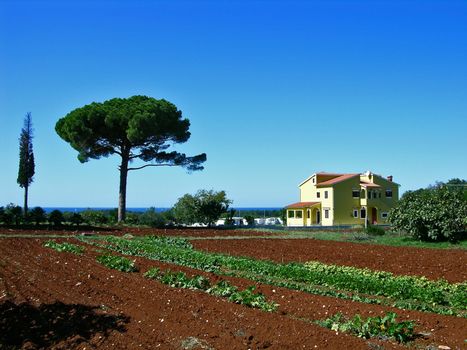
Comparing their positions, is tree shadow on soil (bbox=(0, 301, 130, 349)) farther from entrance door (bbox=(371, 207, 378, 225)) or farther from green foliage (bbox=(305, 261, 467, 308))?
entrance door (bbox=(371, 207, 378, 225))

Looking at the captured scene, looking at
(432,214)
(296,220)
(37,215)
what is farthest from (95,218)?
(432,214)

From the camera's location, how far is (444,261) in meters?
17.7

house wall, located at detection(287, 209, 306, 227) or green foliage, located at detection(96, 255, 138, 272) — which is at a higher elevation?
house wall, located at detection(287, 209, 306, 227)

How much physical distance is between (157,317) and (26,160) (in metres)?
42.4

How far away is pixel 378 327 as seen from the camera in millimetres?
7809

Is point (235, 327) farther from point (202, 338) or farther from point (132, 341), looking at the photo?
point (132, 341)

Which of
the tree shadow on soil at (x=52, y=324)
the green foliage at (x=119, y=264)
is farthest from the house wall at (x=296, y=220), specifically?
the tree shadow on soil at (x=52, y=324)

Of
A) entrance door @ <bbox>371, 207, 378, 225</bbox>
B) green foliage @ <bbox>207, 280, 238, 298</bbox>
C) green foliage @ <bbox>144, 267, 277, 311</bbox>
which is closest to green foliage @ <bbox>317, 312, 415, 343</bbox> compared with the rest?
green foliage @ <bbox>144, 267, 277, 311</bbox>

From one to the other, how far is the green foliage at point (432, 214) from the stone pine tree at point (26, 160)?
32.2 meters

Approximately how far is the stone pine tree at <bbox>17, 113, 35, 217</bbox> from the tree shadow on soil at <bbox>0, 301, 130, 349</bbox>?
38.4 metres

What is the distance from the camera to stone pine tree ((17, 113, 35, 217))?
1836 inches

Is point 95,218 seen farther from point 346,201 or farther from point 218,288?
point 218,288

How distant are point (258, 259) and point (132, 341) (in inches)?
453

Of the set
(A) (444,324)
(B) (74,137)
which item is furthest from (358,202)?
(A) (444,324)
